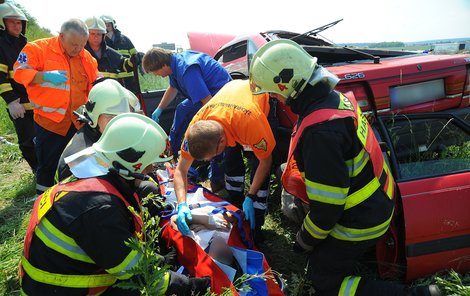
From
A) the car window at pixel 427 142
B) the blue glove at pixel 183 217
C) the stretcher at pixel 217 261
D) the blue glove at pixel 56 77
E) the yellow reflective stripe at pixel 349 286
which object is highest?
the blue glove at pixel 56 77

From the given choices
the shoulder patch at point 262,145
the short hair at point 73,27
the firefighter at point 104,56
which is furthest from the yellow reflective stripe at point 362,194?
the firefighter at point 104,56

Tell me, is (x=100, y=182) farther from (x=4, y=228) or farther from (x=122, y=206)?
(x=4, y=228)

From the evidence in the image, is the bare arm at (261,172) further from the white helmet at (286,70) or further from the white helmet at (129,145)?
the white helmet at (129,145)

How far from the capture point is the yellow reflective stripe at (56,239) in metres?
1.52

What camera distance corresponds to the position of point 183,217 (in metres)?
2.29

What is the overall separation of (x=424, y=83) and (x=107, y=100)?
2.48 m

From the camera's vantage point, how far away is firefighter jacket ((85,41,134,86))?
463 cm

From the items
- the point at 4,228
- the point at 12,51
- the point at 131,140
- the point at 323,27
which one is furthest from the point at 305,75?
the point at 12,51

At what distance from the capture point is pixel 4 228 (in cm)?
331

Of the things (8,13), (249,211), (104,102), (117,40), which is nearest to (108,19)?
(117,40)

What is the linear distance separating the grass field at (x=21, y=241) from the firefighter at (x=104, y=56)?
1763 mm

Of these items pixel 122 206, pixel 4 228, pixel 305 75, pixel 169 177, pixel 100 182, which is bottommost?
pixel 4 228

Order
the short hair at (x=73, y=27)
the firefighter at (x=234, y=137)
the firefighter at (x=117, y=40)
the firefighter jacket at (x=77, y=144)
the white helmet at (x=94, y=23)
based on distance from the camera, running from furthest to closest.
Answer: the firefighter at (x=117, y=40)
the white helmet at (x=94, y=23)
the short hair at (x=73, y=27)
the firefighter at (x=234, y=137)
the firefighter jacket at (x=77, y=144)

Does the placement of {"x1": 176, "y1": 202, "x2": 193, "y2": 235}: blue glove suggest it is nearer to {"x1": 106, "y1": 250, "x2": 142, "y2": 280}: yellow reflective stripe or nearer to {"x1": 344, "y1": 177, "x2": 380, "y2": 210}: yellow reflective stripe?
{"x1": 106, "y1": 250, "x2": 142, "y2": 280}: yellow reflective stripe
